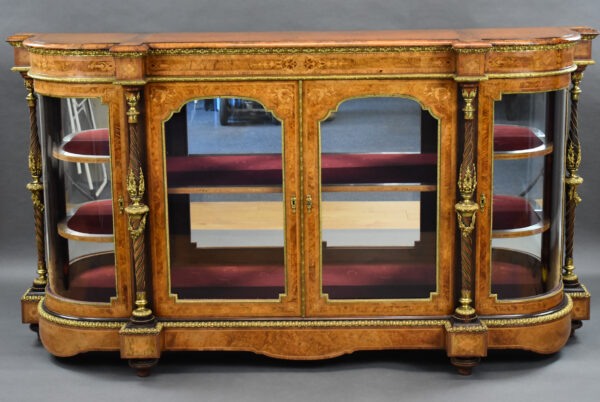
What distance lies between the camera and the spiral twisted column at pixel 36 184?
17.6 ft

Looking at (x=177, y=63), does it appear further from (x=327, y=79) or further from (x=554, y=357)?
(x=554, y=357)

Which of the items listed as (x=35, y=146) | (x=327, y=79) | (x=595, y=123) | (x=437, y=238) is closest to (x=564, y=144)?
(x=437, y=238)

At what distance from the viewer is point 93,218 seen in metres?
5.15

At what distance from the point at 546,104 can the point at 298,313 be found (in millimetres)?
1252

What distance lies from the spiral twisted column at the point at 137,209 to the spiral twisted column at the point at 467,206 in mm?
1192

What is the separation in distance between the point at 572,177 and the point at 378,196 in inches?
33.6

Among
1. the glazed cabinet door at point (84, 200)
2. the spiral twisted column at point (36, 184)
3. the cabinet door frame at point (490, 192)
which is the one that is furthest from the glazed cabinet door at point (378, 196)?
the spiral twisted column at point (36, 184)

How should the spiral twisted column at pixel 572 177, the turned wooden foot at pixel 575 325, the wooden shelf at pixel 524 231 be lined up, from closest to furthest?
the wooden shelf at pixel 524 231, the spiral twisted column at pixel 572 177, the turned wooden foot at pixel 575 325

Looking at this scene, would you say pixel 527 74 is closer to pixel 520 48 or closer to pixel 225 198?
pixel 520 48

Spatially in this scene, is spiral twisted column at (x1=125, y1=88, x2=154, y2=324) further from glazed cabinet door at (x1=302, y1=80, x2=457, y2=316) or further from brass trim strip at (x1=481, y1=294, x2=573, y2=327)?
brass trim strip at (x1=481, y1=294, x2=573, y2=327)

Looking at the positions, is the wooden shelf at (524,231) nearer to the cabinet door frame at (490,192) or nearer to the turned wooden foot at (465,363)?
the cabinet door frame at (490,192)

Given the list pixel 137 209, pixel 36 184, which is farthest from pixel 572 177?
pixel 36 184

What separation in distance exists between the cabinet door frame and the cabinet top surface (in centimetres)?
16

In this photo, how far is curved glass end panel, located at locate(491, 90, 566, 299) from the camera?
16.4 feet
